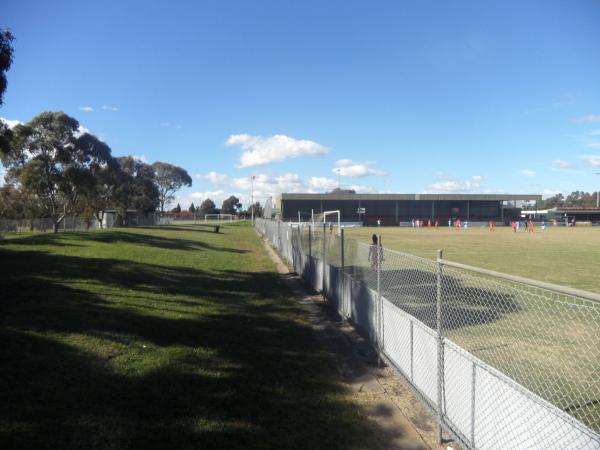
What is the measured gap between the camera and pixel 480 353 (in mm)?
5922

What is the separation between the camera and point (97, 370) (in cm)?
521

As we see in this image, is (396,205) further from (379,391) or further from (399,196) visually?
(379,391)

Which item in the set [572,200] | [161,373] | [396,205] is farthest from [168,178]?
[572,200]

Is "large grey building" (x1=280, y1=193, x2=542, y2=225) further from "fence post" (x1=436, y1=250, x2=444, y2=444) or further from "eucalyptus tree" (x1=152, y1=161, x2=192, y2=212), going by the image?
"fence post" (x1=436, y1=250, x2=444, y2=444)

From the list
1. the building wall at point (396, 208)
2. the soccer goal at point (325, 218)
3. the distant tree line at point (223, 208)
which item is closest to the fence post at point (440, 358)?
the soccer goal at point (325, 218)

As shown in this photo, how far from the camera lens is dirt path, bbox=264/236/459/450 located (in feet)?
13.3

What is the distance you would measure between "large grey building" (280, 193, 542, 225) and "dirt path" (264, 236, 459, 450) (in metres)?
82.3

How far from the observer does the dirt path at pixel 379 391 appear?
405 cm

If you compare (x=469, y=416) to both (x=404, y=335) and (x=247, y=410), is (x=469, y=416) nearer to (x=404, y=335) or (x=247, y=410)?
(x=404, y=335)

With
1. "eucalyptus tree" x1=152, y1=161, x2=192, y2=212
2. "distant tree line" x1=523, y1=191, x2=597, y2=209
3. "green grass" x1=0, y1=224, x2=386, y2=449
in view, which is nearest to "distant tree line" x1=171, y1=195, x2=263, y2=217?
"eucalyptus tree" x1=152, y1=161, x2=192, y2=212

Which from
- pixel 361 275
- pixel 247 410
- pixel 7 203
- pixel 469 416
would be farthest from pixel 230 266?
pixel 7 203

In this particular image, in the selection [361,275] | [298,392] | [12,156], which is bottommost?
[298,392]

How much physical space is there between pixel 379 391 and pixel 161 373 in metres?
2.48

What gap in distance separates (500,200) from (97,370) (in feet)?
327
